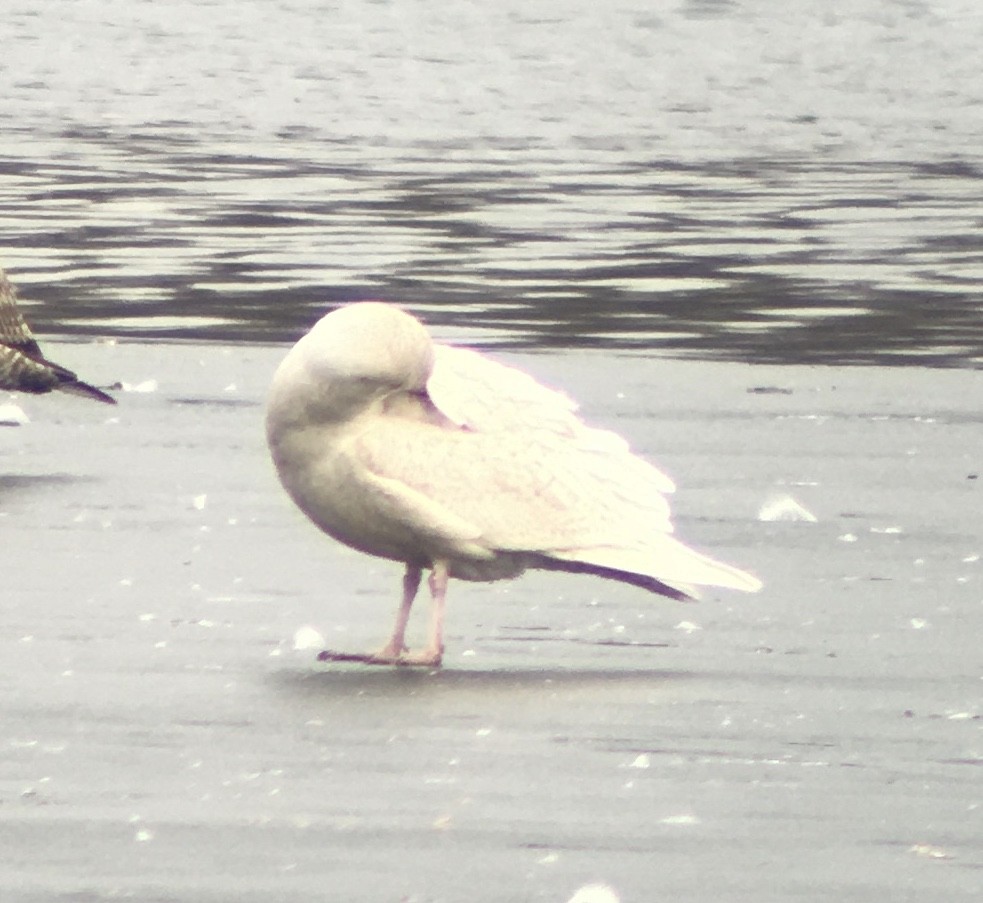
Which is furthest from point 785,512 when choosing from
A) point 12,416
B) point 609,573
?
point 12,416

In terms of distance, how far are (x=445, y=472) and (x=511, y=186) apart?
18265mm

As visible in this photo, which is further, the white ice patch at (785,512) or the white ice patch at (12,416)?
the white ice patch at (12,416)

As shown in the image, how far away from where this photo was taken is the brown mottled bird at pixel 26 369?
1349 centimetres

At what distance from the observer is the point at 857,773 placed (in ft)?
24.8

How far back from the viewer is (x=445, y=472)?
8.77 meters

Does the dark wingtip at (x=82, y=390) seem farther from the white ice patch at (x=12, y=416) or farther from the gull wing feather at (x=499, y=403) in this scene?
the gull wing feather at (x=499, y=403)

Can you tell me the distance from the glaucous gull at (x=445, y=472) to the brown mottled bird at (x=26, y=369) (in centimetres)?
473

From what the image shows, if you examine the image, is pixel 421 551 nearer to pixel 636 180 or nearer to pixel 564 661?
pixel 564 661

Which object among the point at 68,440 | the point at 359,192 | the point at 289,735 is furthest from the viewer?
the point at 359,192

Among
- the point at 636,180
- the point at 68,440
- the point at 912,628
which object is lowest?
the point at 636,180

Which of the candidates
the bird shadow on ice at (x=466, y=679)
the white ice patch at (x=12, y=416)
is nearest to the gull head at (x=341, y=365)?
the bird shadow on ice at (x=466, y=679)

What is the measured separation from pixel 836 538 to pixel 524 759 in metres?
3.45

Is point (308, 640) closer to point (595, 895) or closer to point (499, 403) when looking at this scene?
point (499, 403)

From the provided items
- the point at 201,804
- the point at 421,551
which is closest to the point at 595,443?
the point at 421,551
